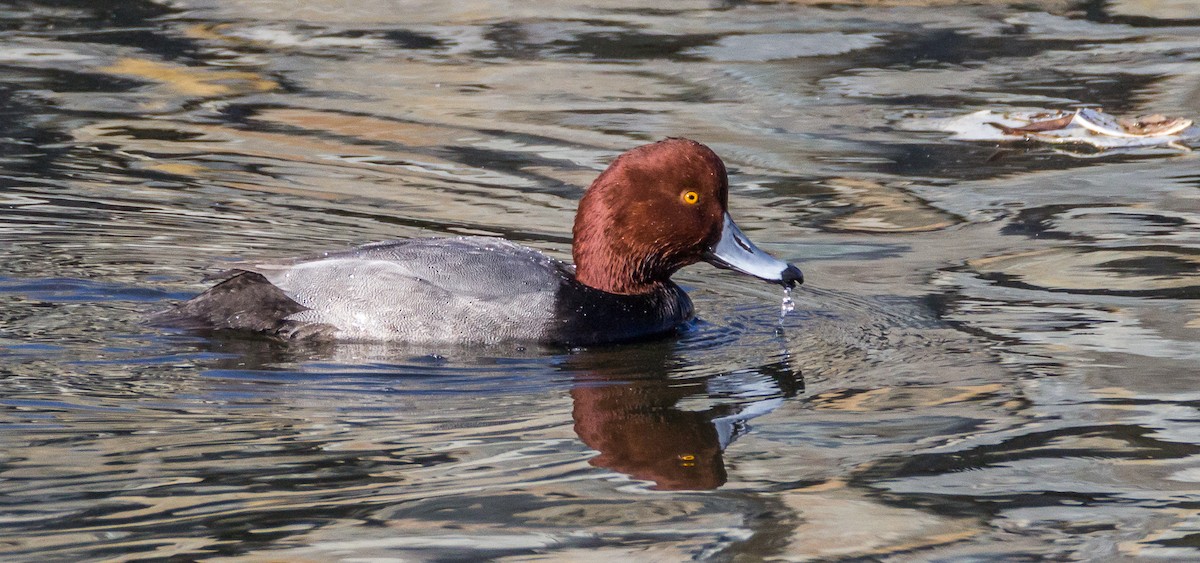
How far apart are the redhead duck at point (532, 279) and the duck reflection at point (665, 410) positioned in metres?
0.23

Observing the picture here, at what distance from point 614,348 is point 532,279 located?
15.6 inches

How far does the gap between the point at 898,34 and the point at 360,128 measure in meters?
4.67

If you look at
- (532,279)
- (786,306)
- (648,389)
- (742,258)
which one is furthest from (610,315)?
(786,306)

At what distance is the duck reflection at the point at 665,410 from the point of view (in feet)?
15.4

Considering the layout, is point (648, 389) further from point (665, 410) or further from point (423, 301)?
point (423, 301)

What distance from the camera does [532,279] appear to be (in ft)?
20.1

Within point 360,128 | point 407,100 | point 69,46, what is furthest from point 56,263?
point 69,46

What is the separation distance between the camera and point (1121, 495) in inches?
175

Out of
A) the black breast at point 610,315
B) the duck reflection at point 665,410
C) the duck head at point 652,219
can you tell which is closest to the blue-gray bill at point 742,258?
the duck head at point 652,219

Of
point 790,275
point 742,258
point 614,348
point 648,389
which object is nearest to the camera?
point 648,389

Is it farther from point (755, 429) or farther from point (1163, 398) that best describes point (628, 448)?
point (1163, 398)

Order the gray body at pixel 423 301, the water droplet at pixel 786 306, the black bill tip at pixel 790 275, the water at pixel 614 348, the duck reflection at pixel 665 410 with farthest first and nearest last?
the water droplet at pixel 786 306
the black bill tip at pixel 790 275
the gray body at pixel 423 301
the duck reflection at pixel 665 410
the water at pixel 614 348

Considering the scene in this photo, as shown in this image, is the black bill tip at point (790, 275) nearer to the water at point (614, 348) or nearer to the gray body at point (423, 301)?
the water at point (614, 348)

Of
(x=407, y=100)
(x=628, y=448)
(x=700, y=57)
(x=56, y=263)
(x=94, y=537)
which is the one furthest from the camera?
(x=700, y=57)
